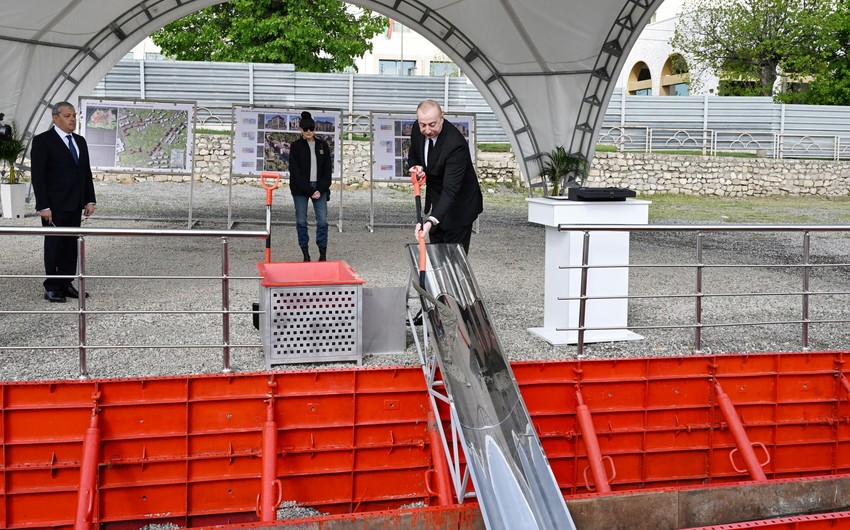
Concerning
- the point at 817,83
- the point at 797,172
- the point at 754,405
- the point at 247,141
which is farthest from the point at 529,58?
the point at 817,83

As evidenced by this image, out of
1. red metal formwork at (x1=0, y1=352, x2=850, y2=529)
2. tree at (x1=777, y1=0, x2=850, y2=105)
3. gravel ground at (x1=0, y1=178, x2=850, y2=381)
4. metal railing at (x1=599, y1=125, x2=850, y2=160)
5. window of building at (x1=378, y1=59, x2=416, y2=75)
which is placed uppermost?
window of building at (x1=378, y1=59, x2=416, y2=75)

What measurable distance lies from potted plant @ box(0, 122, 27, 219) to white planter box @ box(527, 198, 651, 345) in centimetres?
880

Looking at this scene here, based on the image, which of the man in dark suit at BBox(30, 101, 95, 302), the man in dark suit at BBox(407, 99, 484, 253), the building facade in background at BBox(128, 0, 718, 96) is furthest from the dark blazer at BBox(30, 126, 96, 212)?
the building facade in background at BBox(128, 0, 718, 96)

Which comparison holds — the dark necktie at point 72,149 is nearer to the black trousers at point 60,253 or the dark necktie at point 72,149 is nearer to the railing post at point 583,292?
the black trousers at point 60,253

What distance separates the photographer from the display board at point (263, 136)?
1332cm

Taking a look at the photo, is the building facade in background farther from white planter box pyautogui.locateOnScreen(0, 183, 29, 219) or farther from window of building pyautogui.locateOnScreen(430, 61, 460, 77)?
white planter box pyautogui.locateOnScreen(0, 183, 29, 219)

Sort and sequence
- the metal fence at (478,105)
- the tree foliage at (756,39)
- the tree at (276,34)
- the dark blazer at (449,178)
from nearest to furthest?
the dark blazer at (449,178) < the metal fence at (478,105) < the tree at (276,34) < the tree foliage at (756,39)

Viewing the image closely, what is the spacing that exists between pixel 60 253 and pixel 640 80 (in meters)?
39.8

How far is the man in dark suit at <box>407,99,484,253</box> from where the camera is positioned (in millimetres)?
5910

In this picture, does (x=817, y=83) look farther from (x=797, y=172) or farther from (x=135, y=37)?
(x=135, y=37)

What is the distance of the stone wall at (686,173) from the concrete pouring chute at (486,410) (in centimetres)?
1678

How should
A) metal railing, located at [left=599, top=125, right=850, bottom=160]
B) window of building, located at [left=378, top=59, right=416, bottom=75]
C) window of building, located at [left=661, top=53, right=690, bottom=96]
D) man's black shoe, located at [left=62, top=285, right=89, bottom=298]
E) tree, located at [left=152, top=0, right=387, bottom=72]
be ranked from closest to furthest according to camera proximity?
1. man's black shoe, located at [left=62, top=285, right=89, bottom=298]
2. metal railing, located at [left=599, top=125, right=850, bottom=160]
3. tree, located at [left=152, top=0, right=387, bottom=72]
4. window of building, located at [left=661, top=53, right=690, bottom=96]
5. window of building, located at [left=378, top=59, right=416, bottom=75]

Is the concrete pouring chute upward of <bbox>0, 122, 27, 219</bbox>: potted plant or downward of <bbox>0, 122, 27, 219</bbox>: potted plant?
downward

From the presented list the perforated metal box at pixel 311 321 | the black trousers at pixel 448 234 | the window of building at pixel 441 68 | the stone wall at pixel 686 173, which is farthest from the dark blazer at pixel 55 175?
→ the window of building at pixel 441 68
